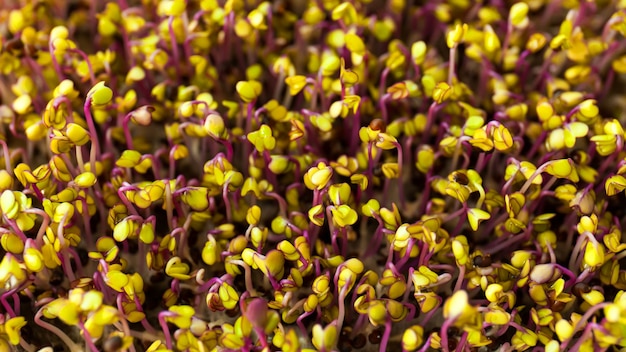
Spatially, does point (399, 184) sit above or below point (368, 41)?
below

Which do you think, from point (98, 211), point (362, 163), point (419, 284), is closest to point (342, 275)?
point (419, 284)

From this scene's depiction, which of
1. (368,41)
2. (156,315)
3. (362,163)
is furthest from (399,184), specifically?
(156,315)

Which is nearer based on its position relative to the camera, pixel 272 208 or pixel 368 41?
pixel 272 208

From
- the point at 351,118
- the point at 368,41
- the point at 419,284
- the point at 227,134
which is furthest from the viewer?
the point at 368,41

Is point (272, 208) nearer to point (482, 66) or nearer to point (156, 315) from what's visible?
point (156, 315)

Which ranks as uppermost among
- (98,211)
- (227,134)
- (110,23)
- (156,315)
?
(110,23)

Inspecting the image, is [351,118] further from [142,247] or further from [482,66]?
[142,247]

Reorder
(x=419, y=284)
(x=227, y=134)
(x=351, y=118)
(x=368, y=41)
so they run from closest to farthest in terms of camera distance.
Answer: (x=419, y=284) < (x=227, y=134) < (x=351, y=118) < (x=368, y=41)
